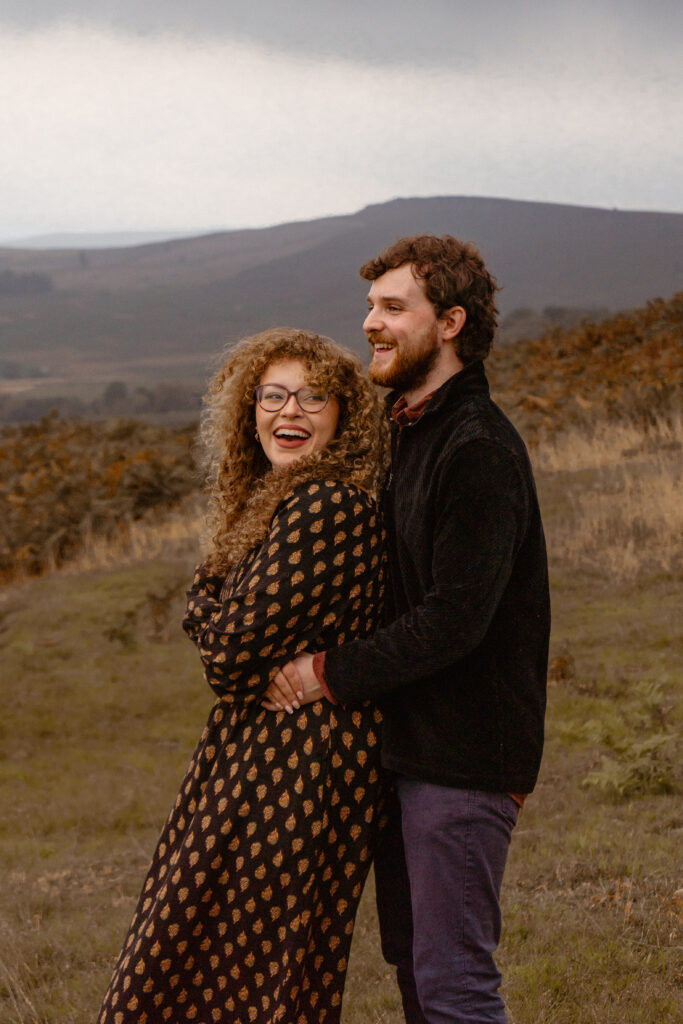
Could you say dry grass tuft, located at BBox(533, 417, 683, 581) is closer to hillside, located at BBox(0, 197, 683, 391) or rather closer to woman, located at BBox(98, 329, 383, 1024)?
woman, located at BBox(98, 329, 383, 1024)

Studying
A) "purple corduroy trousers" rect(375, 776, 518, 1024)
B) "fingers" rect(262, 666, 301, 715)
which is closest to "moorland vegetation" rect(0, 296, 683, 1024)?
"purple corduroy trousers" rect(375, 776, 518, 1024)

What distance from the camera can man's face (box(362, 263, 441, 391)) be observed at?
2.25 m

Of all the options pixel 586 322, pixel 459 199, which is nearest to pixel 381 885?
pixel 586 322

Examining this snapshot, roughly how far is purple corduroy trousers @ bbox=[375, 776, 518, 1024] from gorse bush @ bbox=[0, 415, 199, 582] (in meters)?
A: 9.74

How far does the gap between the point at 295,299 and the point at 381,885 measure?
310 feet

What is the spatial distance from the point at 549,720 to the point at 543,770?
56 cm

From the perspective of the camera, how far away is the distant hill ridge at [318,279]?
83.1 meters

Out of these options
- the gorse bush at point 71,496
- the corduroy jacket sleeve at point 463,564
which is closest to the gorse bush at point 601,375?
the gorse bush at point 71,496

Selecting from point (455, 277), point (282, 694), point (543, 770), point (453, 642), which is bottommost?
point (543, 770)

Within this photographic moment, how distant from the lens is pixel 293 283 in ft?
329

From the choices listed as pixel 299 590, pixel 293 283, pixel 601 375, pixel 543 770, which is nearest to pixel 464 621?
pixel 299 590

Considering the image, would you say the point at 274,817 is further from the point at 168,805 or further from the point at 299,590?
the point at 168,805

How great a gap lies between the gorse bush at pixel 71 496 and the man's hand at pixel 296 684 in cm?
956

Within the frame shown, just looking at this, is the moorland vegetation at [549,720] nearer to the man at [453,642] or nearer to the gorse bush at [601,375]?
the gorse bush at [601,375]
